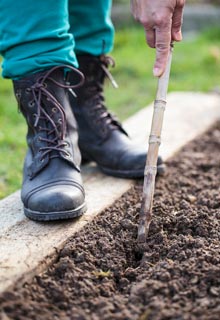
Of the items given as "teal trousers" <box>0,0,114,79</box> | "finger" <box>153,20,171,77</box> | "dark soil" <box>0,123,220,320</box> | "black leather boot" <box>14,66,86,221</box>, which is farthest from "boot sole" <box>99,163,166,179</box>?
"finger" <box>153,20,171,77</box>

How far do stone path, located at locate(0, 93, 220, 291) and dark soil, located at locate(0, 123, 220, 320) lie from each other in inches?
1.6

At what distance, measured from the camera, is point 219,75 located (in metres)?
4.85

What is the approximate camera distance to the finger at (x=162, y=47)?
5.91 ft

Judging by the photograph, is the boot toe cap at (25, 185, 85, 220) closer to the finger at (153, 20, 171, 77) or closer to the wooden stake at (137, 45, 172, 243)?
the wooden stake at (137, 45, 172, 243)

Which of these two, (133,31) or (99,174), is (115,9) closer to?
(133,31)

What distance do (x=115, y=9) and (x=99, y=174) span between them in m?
4.56

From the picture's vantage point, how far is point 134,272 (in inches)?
69.6

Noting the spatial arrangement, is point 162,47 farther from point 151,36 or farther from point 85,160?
point 85,160

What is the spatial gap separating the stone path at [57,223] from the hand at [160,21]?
0.62 meters

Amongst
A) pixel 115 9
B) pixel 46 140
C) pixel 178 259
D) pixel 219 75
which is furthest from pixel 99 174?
pixel 115 9

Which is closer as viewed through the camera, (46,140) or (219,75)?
(46,140)

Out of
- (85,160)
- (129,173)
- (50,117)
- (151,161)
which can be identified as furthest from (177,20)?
(85,160)

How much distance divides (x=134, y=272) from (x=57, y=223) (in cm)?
39

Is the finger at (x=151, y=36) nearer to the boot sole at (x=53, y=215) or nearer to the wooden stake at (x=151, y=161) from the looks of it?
the wooden stake at (x=151, y=161)
